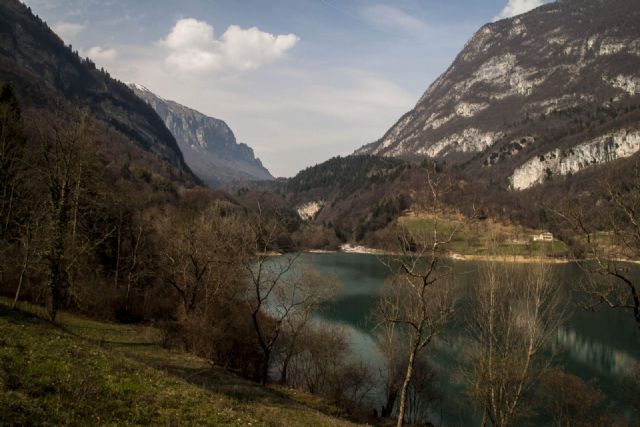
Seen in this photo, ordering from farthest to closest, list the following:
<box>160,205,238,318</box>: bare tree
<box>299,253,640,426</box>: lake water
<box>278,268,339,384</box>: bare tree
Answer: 1. <box>160,205,238,318</box>: bare tree
2. <box>299,253,640,426</box>: lake water
3. <box>278,268,339,384</box>: bare tree

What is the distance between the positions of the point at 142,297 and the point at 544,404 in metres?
34.5

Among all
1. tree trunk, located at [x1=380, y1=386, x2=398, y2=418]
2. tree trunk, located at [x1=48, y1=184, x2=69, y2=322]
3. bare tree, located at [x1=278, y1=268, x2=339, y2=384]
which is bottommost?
tree trunk, located at [x1=380, y1=386, x2=398, y2=418]

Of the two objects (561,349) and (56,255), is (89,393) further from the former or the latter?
(561,349)

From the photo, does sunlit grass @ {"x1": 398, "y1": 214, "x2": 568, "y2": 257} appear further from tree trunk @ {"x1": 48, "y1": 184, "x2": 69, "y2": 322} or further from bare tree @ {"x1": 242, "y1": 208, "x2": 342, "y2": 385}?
tree trunk @ {"x1": 48, "y1": 184, "x2": 69, "y2": 322}

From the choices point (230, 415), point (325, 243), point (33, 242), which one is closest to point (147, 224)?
point (33, 242)

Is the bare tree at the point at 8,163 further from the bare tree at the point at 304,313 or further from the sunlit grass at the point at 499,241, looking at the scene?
the sunlit grass at the point at 499,241

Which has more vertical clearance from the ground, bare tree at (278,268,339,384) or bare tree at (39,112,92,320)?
bare tree at (39,112,92,320)

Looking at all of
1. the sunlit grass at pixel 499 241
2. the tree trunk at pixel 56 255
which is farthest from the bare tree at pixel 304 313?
the sunlit grass at pixel 499 241

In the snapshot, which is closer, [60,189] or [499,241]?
[60,189]

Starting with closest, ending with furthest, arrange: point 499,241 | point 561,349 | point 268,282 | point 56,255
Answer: point 56,255 < point 268,282 < point 561,349 < point 499,241

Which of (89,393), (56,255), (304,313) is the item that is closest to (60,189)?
(56,255)

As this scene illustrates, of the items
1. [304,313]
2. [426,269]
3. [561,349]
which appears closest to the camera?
[426,269]

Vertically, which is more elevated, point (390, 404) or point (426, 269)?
point (426, 269)

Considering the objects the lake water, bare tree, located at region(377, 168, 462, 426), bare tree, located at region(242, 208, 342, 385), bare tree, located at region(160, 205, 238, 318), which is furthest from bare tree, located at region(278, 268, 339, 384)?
bare tree, located at region(160, 205, 238, 318)
